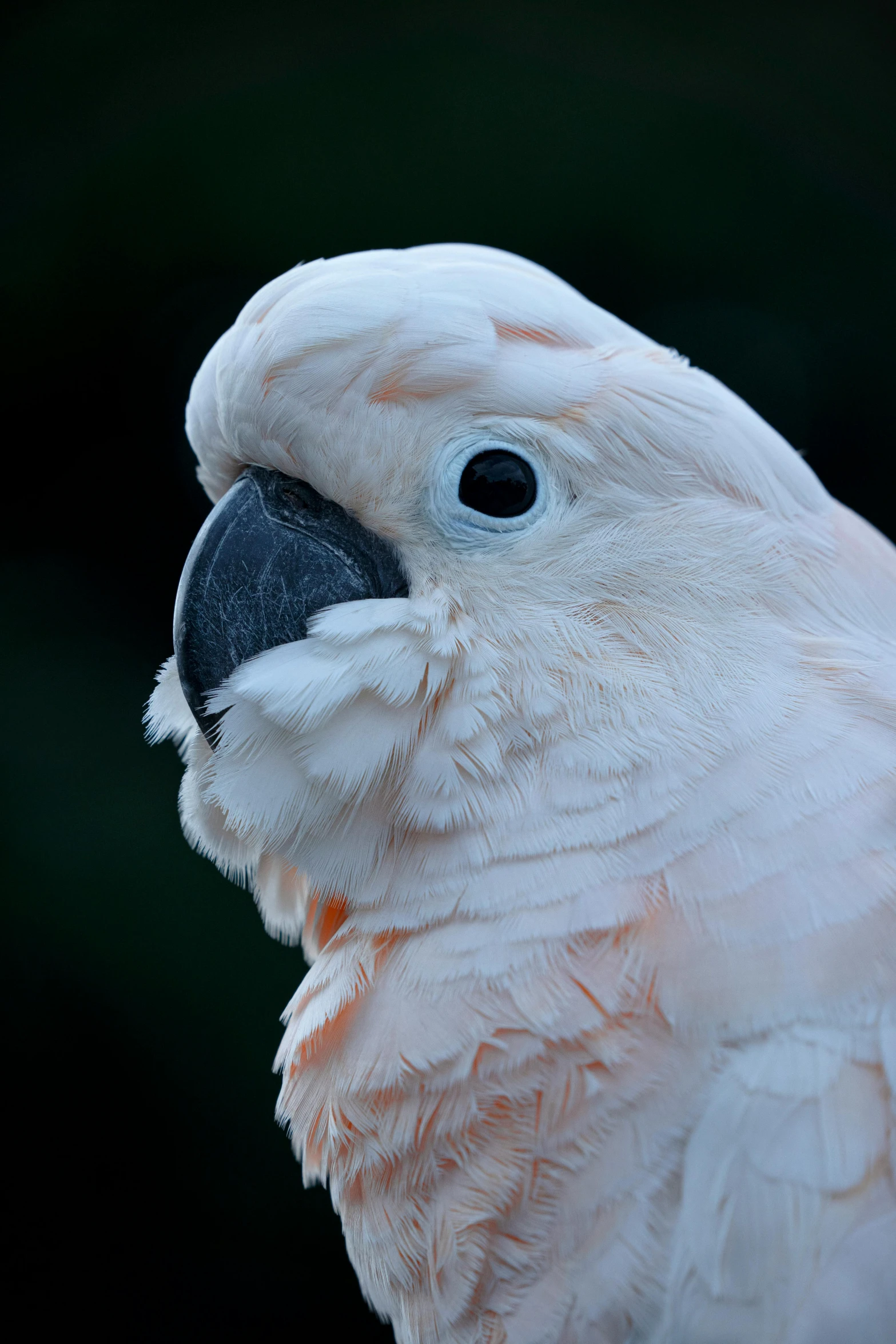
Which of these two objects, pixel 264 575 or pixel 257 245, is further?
pixel 257 245

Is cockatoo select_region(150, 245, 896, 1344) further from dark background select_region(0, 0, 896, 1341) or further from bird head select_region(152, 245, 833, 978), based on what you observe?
dark background select_region(0, 0, 896, 1341)

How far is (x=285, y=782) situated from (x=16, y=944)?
5.74 ft

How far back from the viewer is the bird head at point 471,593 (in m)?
0.83

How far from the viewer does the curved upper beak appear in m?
0.90

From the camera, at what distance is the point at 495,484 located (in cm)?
88

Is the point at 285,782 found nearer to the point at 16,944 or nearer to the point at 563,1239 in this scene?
the point at 563,1239

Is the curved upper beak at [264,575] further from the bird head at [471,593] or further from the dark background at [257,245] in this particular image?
the dark background at [257,245]

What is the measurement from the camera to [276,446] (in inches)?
35.7

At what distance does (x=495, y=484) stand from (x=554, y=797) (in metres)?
0.27

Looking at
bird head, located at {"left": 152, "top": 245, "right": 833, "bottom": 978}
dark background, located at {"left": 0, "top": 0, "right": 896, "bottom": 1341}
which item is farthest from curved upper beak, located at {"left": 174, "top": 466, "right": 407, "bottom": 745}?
dark background, located at {"left": 0, "top": 0, "right": 896, "bottom": 1341}

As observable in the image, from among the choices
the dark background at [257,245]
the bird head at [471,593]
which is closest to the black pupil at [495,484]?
the bird head at [471,593]

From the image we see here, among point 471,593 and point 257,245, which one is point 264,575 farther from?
point 257,245

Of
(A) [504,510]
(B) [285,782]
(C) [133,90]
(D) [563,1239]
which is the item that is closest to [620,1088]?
(D) [563,1239]

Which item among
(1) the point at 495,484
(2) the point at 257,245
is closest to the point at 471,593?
(1) the point at 495,484
